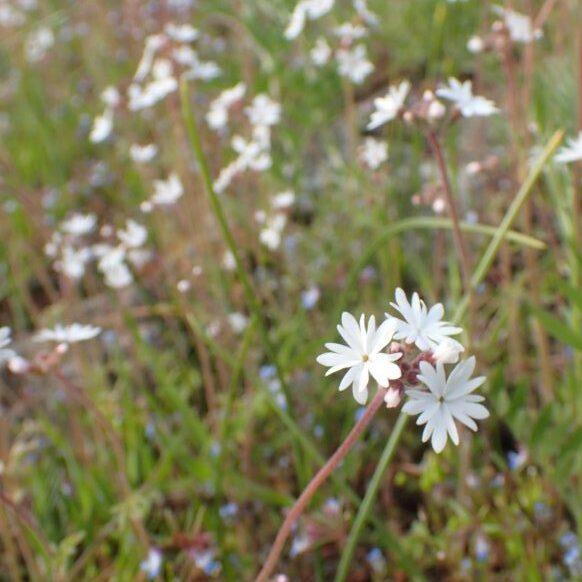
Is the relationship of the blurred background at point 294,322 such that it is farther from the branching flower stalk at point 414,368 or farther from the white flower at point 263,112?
the branching flower stalk at point 414,368

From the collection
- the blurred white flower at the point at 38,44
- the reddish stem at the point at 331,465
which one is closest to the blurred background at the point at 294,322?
the reddish stem at the point at 331,465

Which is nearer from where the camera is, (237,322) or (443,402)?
(443,402)

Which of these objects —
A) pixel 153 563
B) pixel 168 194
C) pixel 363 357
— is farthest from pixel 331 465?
pixel 168 194

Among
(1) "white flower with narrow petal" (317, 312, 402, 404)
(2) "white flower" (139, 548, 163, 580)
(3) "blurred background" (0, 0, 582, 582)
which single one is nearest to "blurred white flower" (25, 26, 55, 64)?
(3) "blurred background" (0, 0, 582, 582)

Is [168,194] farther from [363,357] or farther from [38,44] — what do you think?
[38,44]

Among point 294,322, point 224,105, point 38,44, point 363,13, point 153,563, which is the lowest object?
point 153,563

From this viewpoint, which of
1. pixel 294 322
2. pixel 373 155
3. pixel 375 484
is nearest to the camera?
pixel 375 484

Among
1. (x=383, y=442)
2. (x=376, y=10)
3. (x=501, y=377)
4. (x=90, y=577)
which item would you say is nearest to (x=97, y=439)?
(x=90, y=577)
